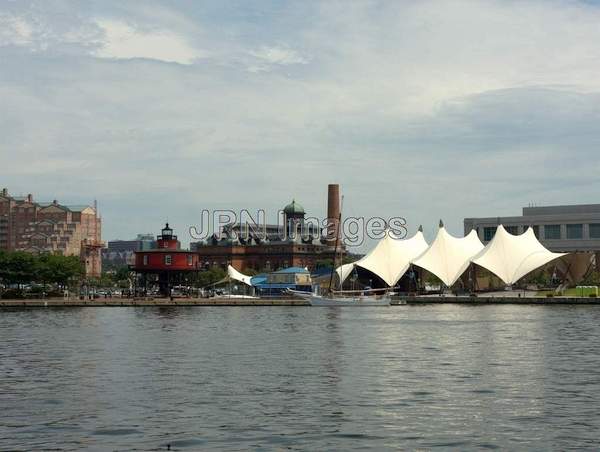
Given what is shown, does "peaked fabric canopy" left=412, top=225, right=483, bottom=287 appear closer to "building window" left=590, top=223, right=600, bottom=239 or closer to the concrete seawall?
the concrete seawall

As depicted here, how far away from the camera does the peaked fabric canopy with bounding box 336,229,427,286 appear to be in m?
176

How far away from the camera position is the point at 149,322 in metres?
98.1

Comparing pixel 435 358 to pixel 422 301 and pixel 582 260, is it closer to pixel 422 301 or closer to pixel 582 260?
pixel 422 301

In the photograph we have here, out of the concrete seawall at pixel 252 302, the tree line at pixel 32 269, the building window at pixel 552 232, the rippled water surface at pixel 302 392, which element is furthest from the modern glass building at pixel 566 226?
the rippled water surface at pixel 302 392

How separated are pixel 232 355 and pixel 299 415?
75.4 ft

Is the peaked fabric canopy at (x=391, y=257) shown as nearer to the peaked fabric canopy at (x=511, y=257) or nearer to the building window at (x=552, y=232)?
the peaked fabric canopy at (x=511, y=257)

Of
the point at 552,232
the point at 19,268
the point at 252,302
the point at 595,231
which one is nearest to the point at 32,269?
the point at 19,268

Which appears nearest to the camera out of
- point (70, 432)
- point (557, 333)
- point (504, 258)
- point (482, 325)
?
point (70, 432)

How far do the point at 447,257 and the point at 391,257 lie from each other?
1320 centimetres

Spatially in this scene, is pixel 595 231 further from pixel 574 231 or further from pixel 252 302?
pixel 252 302

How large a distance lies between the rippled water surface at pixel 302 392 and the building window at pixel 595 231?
117336mm

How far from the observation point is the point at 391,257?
6978 inches

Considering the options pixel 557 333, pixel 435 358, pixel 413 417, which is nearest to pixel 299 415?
pixel 413 417

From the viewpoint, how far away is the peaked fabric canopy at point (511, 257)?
158 metres
